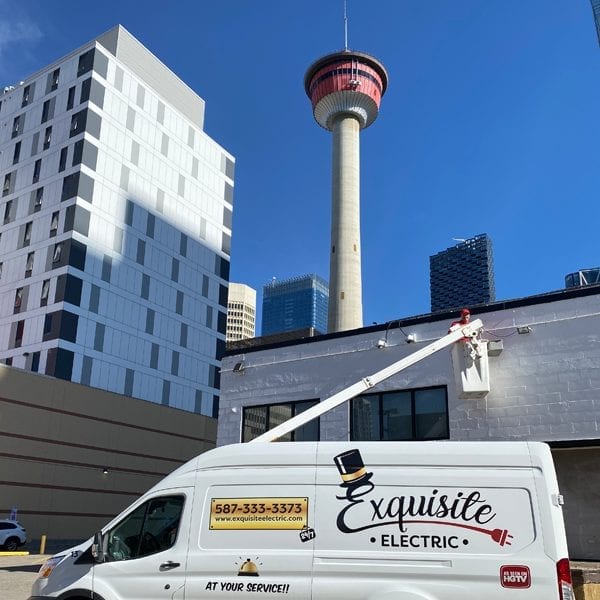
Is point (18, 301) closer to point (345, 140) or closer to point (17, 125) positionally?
point (17, 125)

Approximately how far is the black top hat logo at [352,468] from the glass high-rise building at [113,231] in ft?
156

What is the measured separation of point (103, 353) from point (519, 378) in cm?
4516

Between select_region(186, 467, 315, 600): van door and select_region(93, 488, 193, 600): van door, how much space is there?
0.17 m

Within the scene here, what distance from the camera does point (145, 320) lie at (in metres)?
61.5

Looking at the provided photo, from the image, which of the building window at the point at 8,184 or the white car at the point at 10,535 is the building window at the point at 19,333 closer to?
the building window at the point at 8,184

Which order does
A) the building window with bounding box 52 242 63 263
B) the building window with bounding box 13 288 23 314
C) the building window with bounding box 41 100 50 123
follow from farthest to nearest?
the building window with bounding box 41 100 50 123 → the building window with bounding box 13 288 23 314 → the building window with bounding box 52 242 63 263

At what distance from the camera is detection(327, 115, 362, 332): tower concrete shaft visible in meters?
64.9

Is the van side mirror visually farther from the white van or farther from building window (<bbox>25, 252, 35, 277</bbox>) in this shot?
building window (<bbox>25, 252, 35, 277</bbox>)

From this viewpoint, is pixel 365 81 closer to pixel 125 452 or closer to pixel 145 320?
pixel 145 320

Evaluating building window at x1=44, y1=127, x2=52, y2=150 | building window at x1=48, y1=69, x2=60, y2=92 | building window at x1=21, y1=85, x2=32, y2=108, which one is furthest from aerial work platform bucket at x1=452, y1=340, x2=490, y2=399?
building window at x1=21, y1=85, x2=32, y2=108

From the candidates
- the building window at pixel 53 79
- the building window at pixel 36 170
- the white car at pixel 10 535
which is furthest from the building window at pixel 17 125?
the white car at pixel 10 535

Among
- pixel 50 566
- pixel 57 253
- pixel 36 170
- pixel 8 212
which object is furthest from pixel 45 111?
pixel 50 566

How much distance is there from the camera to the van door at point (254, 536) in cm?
783

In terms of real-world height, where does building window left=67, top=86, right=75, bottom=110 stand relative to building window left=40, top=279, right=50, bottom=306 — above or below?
above
